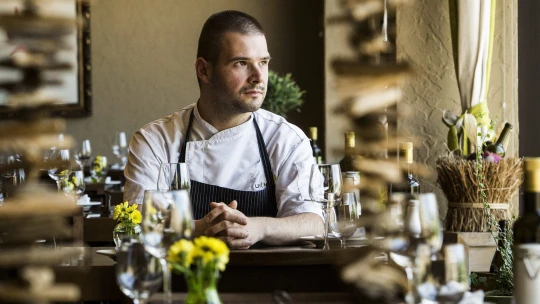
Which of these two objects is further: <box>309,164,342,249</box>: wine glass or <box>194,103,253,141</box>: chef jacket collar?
<box>194,103,253,141</box>: chef jacket collar

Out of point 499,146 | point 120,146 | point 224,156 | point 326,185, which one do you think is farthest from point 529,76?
point 120,146

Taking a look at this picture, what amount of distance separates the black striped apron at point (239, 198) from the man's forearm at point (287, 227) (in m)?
0.16

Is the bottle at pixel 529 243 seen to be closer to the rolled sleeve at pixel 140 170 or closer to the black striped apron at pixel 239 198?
the black striped apron at pixel 239 198

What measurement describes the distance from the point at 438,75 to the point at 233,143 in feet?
6.02

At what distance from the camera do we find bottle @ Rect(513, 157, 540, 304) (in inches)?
48.3

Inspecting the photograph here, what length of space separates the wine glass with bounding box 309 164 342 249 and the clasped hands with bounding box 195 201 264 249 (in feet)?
0.71

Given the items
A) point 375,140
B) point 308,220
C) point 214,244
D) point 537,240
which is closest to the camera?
point 375,140

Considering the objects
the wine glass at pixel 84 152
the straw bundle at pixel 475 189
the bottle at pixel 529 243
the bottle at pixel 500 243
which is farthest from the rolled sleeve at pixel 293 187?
the wine glass at pixel 84 152

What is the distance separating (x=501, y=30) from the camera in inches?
164

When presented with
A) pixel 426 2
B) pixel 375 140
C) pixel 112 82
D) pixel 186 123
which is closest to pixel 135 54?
pixel 112 82

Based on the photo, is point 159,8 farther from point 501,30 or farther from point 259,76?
point 259,76

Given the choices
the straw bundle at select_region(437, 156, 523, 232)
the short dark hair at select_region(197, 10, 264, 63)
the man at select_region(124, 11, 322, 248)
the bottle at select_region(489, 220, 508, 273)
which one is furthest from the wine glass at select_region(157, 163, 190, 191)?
the straw bundle at select_region(437, 156, 523, 232)

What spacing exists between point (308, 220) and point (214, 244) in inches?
56.9

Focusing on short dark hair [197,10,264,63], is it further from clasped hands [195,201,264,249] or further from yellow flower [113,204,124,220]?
yellow flower [113,204,124,220]
